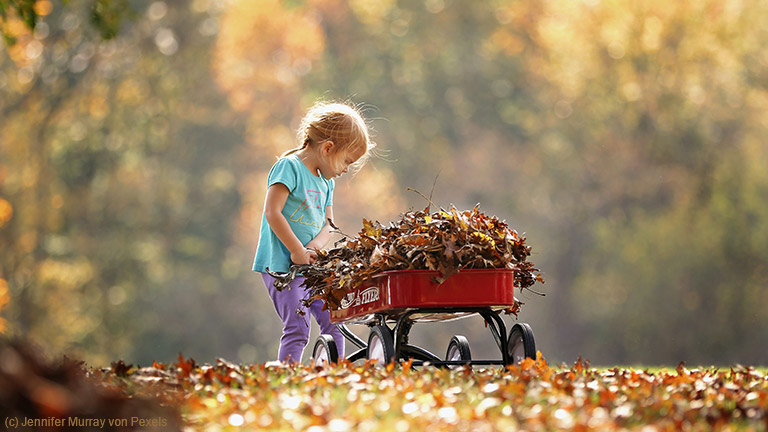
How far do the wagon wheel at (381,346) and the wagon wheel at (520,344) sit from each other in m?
0.78

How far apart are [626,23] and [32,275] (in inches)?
686

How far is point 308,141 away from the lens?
7293mm

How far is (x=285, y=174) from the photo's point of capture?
6867mm

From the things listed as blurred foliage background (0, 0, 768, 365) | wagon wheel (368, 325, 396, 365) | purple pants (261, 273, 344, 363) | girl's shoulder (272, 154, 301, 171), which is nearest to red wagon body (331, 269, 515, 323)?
wagon wheel (368, 325, 396, 365)

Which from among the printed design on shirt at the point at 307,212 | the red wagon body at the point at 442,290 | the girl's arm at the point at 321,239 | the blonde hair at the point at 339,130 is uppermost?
the blonde hair at the point at 339,130

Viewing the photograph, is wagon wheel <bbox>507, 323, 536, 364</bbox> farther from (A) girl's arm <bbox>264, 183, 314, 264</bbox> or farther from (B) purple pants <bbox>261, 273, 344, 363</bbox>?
(A) girl's arm <bbox>264, 183, 314, 264</bbox>

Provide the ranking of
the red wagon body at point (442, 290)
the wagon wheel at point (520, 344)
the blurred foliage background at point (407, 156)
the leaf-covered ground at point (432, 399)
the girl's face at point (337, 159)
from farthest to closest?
the blurred foliage background at point (407, 156)
the girl's face at point (337, 159)
the wagon wheel at point (520, 344)
the red wagon body at point (442, 290)
the leaf-covered ground at point (432, 399)

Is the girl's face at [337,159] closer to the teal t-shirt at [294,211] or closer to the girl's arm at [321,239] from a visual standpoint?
the teal t-shirt at [294,211]

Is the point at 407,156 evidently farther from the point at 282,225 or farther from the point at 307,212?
the point at 282,225

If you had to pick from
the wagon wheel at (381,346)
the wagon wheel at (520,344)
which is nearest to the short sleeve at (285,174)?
the wagon wheel at (381,346)

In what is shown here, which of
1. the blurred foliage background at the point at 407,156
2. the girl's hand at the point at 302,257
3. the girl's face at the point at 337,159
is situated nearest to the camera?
the girl's hand at the point at 302,257

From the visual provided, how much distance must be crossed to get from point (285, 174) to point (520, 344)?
2.00 metres

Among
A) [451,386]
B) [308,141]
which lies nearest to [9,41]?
[308,141]

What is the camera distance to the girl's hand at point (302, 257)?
6.65 metres
